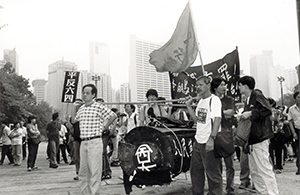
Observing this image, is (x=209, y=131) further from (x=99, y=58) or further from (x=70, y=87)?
(x=99, y=58)

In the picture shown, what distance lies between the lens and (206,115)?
428cm

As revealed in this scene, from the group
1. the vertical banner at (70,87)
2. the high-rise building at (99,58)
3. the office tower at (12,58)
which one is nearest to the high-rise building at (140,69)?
the vertical banner at (70,87)

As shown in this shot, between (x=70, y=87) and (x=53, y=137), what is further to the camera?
(x=53, y=137)

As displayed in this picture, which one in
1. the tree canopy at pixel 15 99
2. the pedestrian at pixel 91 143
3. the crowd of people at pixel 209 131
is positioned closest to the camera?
the crowd of people at pixel 209 131

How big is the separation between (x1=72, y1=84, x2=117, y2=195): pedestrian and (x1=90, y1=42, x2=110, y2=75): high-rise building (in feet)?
69.9

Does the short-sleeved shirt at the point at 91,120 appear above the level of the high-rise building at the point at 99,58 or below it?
below

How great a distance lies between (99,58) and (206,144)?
25730 mm

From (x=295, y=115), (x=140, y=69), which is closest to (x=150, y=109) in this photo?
(x=295, y=115)

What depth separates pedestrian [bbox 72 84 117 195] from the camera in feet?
16.2

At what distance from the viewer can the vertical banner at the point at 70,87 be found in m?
6.04

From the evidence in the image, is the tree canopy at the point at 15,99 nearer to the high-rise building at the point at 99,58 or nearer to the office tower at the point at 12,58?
the office tower at the point at 12,58

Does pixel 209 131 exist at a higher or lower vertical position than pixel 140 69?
lower

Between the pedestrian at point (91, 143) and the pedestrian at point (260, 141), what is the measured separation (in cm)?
241

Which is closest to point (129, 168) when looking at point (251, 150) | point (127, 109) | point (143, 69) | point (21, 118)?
point (251, 150)
